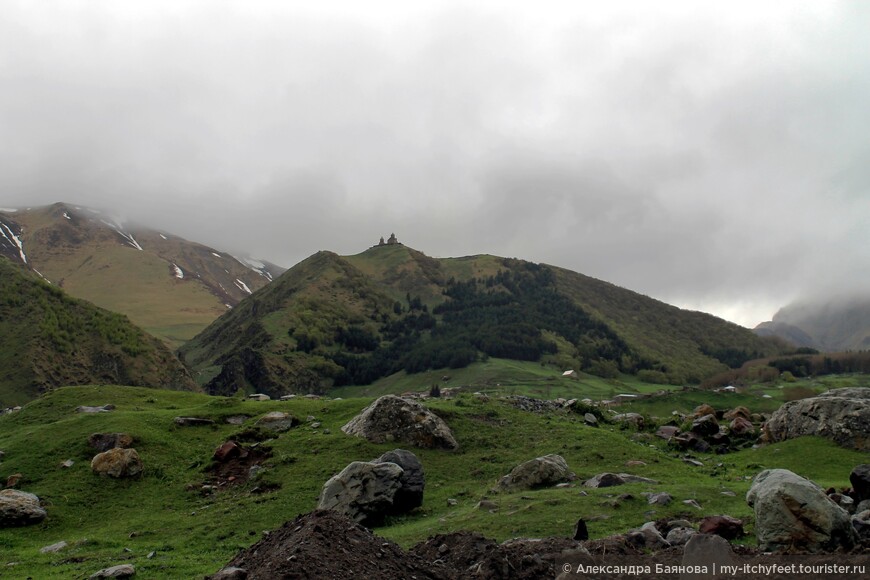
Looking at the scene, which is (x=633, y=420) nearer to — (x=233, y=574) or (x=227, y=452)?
(x=227, y=452)

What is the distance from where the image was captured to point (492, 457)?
3353 centimetres

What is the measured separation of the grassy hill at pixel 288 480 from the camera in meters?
20.6

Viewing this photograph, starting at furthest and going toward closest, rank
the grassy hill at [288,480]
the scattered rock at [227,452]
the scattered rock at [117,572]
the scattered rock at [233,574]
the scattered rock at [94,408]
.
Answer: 1. the scattered rock at [94,408]
2. the scattered rock at [227,452]
3. the grassy hill at [288,480]
4. the scattered rock at [117,572]
5. the scattered rock at [233,574]

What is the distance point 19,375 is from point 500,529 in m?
84.8

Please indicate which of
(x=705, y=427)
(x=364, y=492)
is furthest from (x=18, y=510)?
(x=705, y=427)

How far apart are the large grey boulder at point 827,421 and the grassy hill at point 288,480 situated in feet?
4.78

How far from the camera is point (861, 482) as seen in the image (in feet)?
63.7

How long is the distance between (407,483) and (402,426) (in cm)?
1034

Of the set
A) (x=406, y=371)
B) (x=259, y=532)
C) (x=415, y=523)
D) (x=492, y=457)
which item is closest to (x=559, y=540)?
(x=415, y=523)

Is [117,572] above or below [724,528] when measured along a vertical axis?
below

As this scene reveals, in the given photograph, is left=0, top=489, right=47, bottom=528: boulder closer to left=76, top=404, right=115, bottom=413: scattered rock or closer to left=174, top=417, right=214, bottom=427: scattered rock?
left=174, top=417, right=214, bottom=427: scattered rock

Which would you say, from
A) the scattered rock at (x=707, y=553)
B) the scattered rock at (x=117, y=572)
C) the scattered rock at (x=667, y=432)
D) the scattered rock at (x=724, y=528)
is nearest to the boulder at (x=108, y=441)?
the scattered rock at (x=117, y=572)

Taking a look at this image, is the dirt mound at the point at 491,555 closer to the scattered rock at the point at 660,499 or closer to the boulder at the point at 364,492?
the boulder at the point at 364,492

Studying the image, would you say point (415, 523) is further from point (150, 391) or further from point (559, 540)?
point (150, 391)
